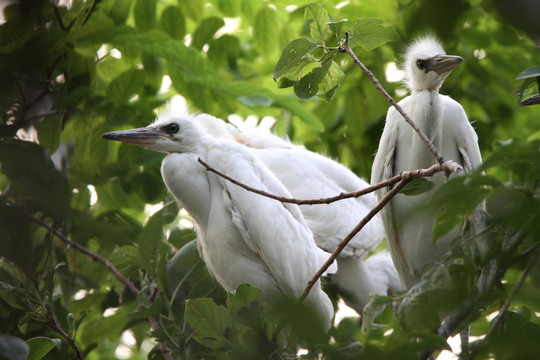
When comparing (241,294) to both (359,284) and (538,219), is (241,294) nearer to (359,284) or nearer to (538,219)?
(538,219)

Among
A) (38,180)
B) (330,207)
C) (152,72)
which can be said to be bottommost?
(330,207)

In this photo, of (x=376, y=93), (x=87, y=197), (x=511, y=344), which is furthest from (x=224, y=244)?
(x=511, y=344)

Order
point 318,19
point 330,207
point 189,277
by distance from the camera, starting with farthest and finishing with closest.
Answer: point 330,207 → point 189,277 → point 318,19

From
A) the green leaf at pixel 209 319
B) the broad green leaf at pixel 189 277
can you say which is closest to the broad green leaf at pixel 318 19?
the green leaf at pixel 209 319

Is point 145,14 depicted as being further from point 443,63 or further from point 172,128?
point 443,63

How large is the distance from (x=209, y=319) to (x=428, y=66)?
163cm

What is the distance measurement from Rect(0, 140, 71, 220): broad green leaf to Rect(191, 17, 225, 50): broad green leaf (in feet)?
8.15

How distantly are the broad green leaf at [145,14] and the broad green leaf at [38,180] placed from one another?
2.46 metres

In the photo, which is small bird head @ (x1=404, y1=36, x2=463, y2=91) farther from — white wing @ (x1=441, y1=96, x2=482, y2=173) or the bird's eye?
the bird's eye

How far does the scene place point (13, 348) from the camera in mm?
1847

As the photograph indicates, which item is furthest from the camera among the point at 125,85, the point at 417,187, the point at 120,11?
the point at 125,85

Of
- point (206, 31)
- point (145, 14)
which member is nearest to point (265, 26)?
point (206, 31)

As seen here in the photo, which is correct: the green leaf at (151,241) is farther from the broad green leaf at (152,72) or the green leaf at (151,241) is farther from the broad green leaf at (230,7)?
the broad green leaf at (230,7)

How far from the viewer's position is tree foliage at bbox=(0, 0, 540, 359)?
117 centimetres
